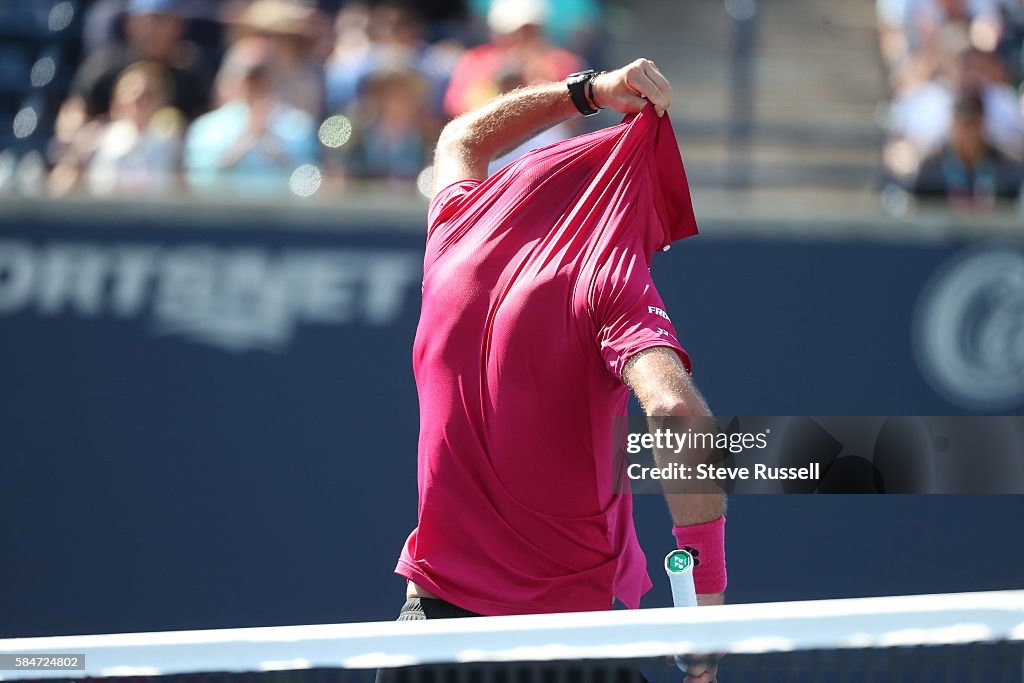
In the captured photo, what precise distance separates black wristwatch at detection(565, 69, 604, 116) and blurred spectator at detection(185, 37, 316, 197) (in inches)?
122

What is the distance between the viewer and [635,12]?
882 cm

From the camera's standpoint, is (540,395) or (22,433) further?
(22,433)

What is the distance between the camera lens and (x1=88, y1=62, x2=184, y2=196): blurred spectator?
6.23 m

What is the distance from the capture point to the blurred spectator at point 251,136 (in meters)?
6.38

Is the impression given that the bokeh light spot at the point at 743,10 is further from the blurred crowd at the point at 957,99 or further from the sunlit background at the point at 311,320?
the blurred crowd at the point at 957,99

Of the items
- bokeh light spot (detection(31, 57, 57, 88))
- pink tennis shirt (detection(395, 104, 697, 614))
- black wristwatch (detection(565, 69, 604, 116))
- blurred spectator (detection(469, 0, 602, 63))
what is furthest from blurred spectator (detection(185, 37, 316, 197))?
pink tennis shirt (detection(395, 104, 697, 614))

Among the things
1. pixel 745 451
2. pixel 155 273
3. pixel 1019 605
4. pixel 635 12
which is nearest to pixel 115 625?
pixel 155 273

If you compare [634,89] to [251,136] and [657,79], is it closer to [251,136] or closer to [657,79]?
[657,79]

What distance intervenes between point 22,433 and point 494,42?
3358 mm

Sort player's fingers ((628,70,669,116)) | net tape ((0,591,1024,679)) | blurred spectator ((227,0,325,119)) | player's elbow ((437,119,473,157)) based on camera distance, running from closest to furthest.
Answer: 1. net tape ((0,591,1024,679))
2. player's fingers ((628,70,669,116))
3. player's elbow ((437,119,473,157))
4. blurred spectator ((227,0,325,119))

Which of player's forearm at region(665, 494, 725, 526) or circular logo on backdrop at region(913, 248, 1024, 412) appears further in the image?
circular logo on backdrop at region(913, 248, 1024, 412)

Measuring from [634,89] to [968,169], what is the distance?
4.34m

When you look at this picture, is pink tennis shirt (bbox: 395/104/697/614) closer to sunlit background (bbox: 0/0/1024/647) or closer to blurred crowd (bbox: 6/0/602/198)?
sunlit background (bbox: 0/0/1024/647)

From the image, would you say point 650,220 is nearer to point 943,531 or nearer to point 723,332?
point 723,332
